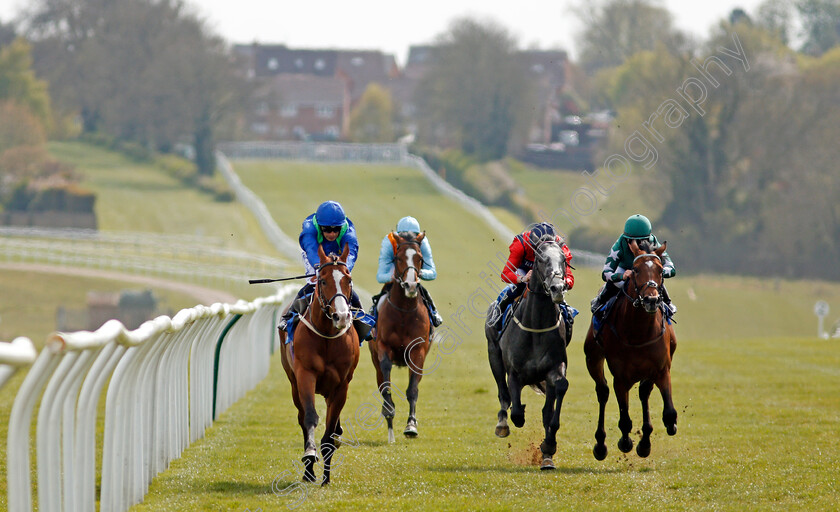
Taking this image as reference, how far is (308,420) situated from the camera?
24.9 ft

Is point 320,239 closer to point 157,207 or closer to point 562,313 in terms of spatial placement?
point 562,313

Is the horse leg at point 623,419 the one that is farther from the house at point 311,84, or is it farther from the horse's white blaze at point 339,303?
the house at point 311,84

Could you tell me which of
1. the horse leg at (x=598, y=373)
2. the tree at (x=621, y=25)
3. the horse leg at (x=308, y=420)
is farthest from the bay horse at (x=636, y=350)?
the tree at (x=621, y=25)

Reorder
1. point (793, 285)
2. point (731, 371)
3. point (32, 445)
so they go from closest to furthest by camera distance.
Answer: point (32, 445) < point (731, 371) < point (793, 285)

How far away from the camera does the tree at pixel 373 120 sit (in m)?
82.4

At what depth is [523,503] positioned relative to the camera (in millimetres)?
6910

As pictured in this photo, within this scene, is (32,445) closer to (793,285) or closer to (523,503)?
(523,503)

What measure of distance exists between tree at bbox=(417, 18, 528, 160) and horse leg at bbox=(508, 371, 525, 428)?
169 ft

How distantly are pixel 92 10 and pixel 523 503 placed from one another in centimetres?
7477

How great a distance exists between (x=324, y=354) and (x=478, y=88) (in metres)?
56.3

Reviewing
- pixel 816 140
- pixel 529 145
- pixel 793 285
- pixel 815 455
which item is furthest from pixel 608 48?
pixel 815 455

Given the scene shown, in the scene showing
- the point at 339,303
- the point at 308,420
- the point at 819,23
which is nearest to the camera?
the point at 339,303

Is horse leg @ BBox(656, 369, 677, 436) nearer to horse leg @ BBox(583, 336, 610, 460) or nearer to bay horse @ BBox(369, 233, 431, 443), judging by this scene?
horse leg @ BBox(583, 336, 610, 460)

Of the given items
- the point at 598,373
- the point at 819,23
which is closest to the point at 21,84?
the point at 819,23
